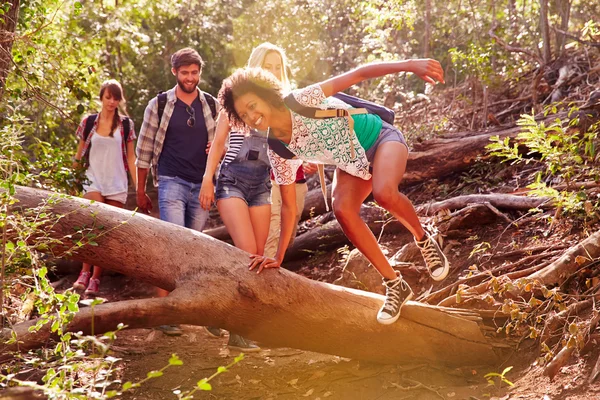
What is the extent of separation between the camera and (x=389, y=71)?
418 cm

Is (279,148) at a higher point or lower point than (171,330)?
higher

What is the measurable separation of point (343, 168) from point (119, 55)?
40.6 ft

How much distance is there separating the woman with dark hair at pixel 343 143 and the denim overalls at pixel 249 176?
83cm

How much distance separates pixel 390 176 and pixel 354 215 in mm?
380

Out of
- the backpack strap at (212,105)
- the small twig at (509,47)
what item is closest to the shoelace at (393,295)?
the backpack strap at (212,105)

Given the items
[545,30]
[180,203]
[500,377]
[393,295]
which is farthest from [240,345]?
[545,30]

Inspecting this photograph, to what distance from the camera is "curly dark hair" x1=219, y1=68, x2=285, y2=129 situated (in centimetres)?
427

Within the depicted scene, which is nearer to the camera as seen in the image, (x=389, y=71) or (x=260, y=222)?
(x=389, y=71)

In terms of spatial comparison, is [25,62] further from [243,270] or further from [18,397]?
[18,397]

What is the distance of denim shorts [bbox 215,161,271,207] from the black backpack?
3.04 feet

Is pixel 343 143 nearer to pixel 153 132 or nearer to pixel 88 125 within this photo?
pixel 153 132

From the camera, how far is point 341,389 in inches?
180

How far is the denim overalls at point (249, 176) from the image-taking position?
5.41 metres

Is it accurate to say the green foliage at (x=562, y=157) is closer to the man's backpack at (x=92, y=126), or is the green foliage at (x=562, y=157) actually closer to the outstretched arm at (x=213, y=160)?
the outstretched arm at (x=213, y=160)
